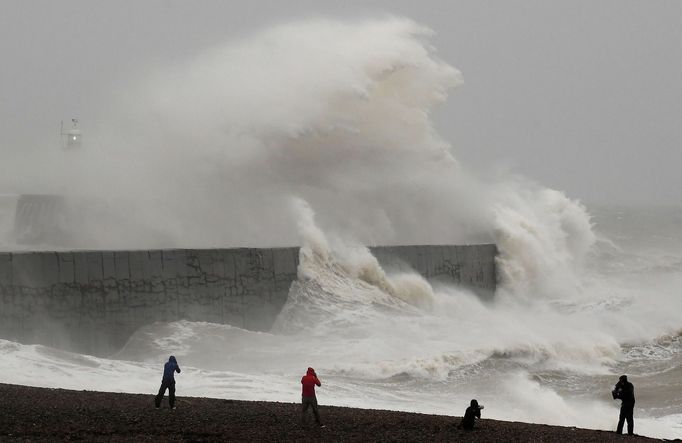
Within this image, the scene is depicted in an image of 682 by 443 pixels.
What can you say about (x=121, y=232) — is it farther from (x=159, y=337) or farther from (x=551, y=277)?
(x=551, y=277)

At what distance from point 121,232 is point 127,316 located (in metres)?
6.44

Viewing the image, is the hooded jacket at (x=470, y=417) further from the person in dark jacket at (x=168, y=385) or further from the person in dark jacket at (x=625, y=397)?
the person in dark jacket at (x=168, y=385)

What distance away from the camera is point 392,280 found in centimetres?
1978

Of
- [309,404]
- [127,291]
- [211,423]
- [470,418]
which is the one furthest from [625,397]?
[127,291]

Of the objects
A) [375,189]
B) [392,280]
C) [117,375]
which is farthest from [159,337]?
[375,189]

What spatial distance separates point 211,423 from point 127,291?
6.10 m

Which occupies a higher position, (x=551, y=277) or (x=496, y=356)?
(x=551, y=277)

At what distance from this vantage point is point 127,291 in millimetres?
14430

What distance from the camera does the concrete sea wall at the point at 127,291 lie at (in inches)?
517

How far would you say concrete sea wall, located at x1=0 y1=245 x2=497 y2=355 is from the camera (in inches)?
517

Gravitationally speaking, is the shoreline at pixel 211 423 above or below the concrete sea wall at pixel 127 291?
below

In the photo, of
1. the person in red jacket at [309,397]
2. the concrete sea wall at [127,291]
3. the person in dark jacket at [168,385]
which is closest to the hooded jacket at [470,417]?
the person in red jacket at [309,397]

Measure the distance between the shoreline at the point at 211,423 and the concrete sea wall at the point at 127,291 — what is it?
11.6 ft

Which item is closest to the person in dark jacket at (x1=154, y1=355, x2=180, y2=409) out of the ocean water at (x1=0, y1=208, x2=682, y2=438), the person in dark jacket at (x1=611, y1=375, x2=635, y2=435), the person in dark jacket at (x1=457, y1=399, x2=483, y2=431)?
the ocean water at (x1=0, y1=208, x2=682, y2=438)
